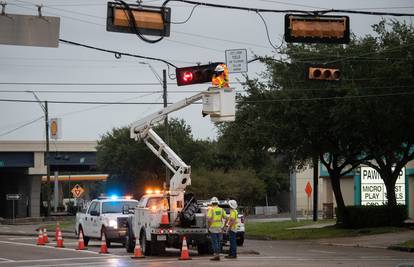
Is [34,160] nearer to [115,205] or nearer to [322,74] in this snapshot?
[115,205]

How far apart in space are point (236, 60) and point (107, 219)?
25.6 ft

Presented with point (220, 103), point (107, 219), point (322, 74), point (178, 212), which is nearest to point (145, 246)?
point (178, 212)

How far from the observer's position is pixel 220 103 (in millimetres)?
22859

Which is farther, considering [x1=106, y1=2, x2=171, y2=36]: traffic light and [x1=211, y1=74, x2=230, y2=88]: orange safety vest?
[x1=211, y1=74, x2=230, y2=88]: orange safety vest

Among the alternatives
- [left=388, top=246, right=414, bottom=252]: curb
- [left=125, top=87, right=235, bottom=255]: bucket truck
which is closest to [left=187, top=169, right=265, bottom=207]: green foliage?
[left=388, top=246, right=414, bottom=252]: curb

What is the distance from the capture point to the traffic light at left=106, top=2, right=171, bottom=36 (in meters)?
17.8

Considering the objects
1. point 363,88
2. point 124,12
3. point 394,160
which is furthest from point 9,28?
point 394,160

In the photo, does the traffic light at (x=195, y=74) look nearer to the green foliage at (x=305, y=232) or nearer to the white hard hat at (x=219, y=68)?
the white hard hat at (x=219, y=68)

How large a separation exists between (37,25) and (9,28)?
65 cm

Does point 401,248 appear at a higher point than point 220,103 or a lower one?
lower

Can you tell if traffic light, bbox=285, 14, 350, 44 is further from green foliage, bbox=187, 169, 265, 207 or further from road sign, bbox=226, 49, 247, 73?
green foliage, bbox=187, 169, 265, 207

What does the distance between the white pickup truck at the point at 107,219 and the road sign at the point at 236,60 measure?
250 inches

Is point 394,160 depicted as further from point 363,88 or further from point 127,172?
point 127,172

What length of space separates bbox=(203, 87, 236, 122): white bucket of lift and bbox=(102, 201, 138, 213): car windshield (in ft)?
26.1
